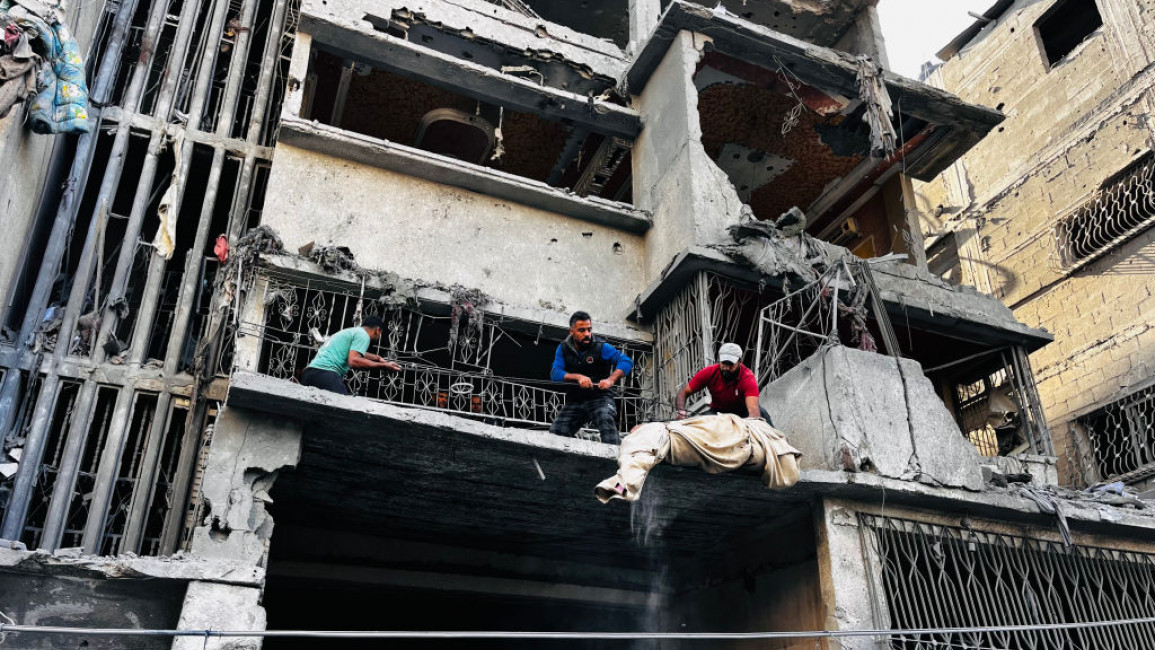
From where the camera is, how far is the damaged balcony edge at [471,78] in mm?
11094

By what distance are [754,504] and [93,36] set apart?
939cm

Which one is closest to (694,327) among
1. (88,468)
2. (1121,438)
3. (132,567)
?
(132,567)

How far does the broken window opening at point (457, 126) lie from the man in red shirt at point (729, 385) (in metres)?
5.45

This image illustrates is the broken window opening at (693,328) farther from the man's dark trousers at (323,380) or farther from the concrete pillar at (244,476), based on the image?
the concrete pillar at (244,476)

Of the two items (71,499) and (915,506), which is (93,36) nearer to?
(71,499)

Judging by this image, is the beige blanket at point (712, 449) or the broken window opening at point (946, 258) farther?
the broken window opening at point (946, 258)

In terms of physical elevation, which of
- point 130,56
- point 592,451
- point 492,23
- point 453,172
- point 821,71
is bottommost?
point 592,451

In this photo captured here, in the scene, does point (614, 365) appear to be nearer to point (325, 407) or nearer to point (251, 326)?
point (325, 407)

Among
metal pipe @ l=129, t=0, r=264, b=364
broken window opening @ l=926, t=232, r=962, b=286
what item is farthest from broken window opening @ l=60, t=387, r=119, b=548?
A: broken window opening @ l=926, t=232, r=962, b=286

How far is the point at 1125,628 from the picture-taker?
818 centimetres

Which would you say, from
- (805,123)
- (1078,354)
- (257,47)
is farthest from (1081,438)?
(257,47)

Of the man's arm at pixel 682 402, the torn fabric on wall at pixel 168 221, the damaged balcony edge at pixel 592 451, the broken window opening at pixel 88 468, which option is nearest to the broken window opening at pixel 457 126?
the torn fabric on wall at pixel 168 221

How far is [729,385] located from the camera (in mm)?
7758

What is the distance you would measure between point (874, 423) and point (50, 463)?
7968mm
